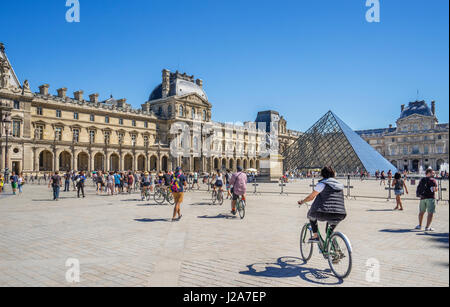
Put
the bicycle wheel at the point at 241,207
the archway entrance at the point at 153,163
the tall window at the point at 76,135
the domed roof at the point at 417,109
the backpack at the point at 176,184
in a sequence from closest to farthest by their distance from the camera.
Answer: the backpack at the point at 176,184
the bicycle wheel at the point at 241,207
the tall window at the point at 76,135
the archway entrance at the point at 153,163
the domed roof at the point at 417,109

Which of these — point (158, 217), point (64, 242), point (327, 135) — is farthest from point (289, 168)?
point (64, 242)

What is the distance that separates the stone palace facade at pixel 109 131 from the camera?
38.6 m

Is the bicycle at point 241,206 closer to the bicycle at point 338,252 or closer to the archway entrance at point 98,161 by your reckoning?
the bicycle at point 338,252

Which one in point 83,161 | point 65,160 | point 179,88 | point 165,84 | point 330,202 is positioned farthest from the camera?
point 165,84

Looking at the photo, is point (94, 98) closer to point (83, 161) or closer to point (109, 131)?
point (109, 131)

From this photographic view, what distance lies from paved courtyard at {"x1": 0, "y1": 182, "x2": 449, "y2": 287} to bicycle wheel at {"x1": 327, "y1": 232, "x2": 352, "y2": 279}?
12 centimetres

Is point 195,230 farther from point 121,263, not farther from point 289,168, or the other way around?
point 289,168

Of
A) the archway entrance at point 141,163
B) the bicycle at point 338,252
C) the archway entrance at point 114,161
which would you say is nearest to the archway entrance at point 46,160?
the archway entrance at point 114,161

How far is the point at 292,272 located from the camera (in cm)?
451

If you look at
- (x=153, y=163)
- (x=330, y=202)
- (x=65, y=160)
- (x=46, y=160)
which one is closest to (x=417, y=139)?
(x=153, y=163)

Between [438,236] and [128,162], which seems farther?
[128,162]

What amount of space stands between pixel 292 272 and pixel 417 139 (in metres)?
86.7

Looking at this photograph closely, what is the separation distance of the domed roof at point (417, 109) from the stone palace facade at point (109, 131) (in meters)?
42.7
